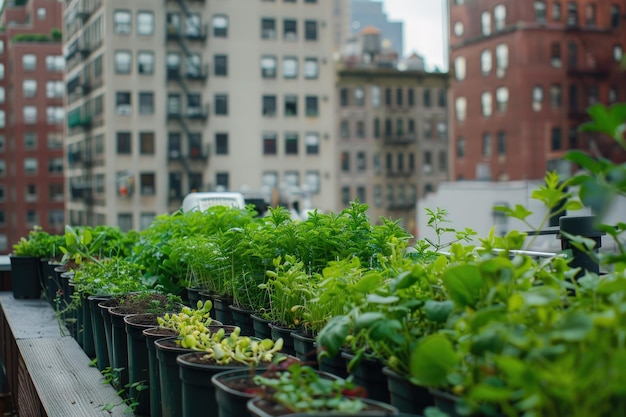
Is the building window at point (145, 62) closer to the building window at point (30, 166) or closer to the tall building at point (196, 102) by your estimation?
the tall building at point (196, 102)

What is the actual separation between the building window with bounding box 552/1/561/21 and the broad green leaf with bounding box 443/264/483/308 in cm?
6788

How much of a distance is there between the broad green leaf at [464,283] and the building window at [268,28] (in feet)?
224

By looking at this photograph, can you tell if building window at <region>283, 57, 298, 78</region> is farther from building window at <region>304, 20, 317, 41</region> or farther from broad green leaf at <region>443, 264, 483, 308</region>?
broad green leaf at <region>443, 264, 483, 308</region>

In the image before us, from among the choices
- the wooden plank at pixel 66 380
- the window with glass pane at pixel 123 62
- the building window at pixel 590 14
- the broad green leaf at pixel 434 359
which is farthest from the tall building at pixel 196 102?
the broad green leaf at pixel 434 359

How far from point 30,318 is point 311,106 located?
63.1m

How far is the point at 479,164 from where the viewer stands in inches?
2729

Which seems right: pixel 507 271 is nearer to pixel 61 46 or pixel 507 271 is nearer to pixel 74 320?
pixel 74 320

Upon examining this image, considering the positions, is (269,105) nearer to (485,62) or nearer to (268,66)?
(268,66)

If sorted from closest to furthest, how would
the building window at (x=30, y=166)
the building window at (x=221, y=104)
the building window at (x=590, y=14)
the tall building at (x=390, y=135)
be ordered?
the building window at (x=590, y=14), the building window at (x=221, y=104), the tall building at (x=390, y=135), the building window at (x=30, y=166)

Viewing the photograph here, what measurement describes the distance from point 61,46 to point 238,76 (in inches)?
1344

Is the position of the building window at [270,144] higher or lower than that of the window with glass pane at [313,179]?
higher

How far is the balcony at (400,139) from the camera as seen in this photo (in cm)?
8356

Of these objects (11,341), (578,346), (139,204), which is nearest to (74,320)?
(11,341)

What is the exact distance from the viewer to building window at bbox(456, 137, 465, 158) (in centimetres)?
7138
